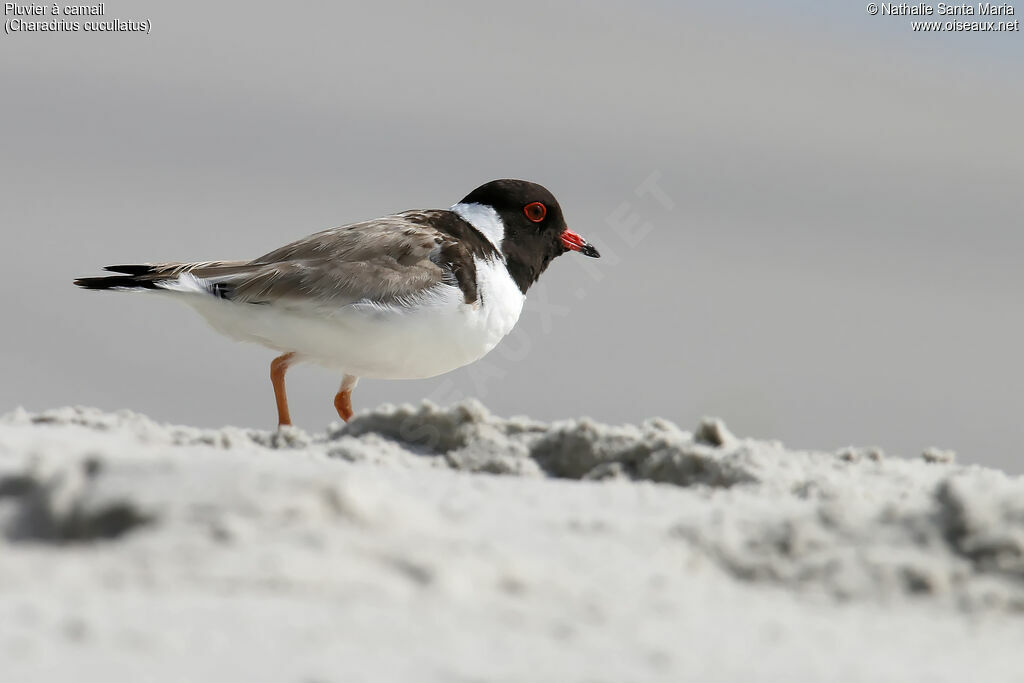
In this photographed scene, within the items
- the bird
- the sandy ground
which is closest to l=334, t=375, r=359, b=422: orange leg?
the bird

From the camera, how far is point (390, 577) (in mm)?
2447

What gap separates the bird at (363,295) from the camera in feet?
18.3

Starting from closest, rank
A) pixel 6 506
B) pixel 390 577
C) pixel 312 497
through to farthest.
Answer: pixel 390 577 → pixel 312 497 → pixel 6 506

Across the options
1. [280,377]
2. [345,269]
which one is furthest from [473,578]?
[280,377]

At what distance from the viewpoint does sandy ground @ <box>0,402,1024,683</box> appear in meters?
2.16

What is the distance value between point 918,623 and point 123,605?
1840mm

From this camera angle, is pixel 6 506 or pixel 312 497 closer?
pixel 312 497

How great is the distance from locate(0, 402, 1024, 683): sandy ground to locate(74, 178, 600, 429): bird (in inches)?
87.6

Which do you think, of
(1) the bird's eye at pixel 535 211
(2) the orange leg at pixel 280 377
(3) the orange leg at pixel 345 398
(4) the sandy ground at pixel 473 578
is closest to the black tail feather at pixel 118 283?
(2) the orange leg at pixel 280 377

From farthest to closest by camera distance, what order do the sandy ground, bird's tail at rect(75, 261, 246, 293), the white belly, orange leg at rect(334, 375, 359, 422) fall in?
orange leg at rect(334, 375, 359, 422)
bird's tail at rect(75, 261, 246, 293)
the white belly
the sandy ground

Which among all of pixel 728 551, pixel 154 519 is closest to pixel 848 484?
pixel 728 551

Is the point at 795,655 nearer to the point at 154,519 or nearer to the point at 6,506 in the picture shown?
the point at 154,519

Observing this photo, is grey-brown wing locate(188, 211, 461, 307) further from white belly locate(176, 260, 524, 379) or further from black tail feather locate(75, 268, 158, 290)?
black tail feather locate(75, 268, 158, 290)

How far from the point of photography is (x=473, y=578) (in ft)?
8.16
